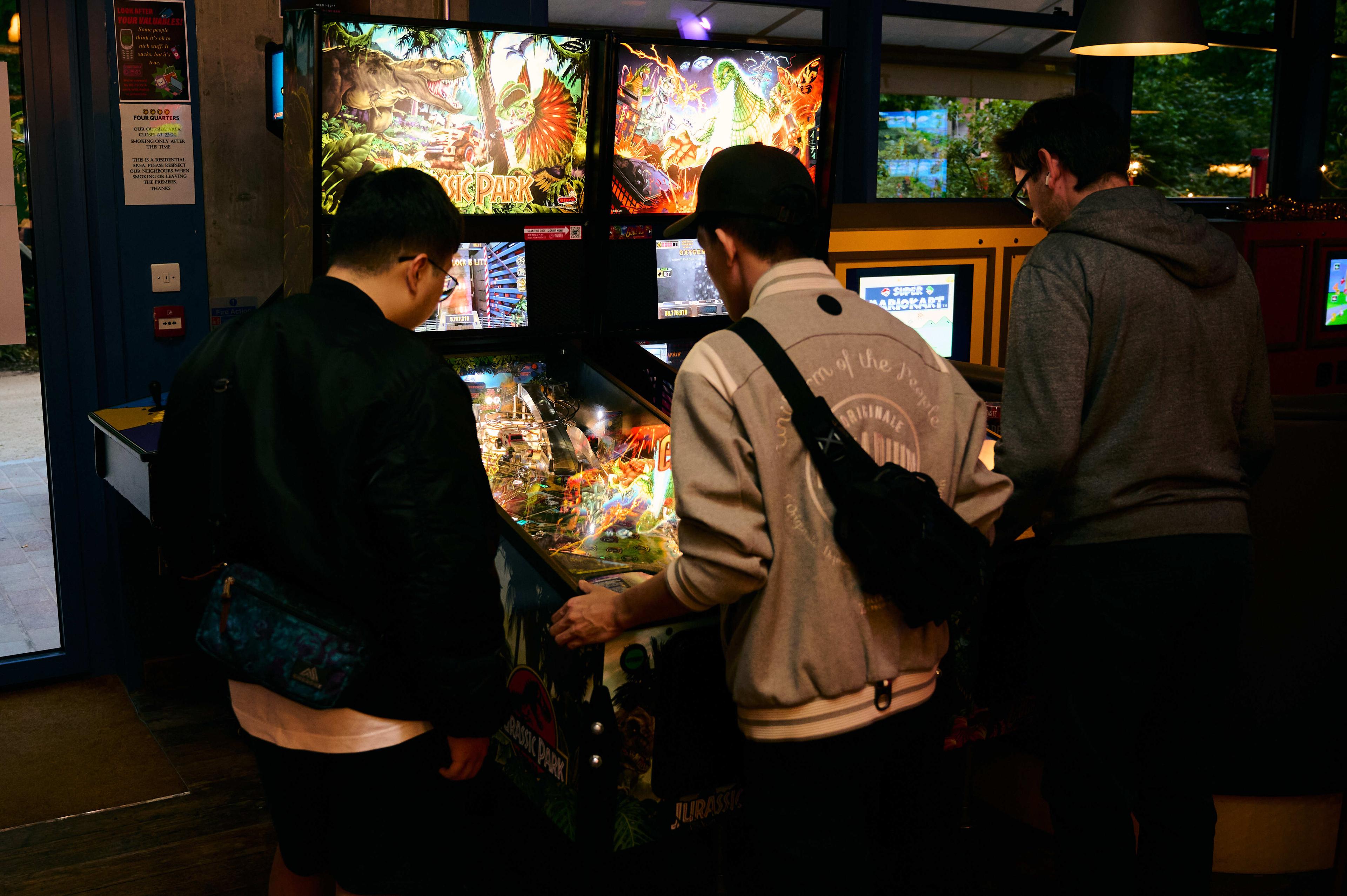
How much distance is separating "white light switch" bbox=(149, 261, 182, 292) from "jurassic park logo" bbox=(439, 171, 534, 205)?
130cm

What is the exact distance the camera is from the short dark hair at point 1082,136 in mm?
2023

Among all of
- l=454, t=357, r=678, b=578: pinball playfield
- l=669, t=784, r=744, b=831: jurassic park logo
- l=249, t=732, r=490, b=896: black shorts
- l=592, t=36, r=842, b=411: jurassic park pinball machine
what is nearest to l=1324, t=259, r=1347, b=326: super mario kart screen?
l=592, t=36, r=842, b=411: jurassic park pinball machine

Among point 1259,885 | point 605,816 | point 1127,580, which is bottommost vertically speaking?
point 1259,885

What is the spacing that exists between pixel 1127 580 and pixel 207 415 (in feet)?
5.20

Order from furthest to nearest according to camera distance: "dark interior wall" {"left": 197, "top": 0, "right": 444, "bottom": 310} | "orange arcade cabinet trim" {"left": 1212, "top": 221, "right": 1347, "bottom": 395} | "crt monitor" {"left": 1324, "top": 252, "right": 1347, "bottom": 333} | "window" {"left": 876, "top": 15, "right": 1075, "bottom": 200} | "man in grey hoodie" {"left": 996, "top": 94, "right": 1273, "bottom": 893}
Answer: "crt monitor" {"left": 1324, "top": 252, "right": 1347, "bottom": 333}, "orange arcade cabinet trim" {"left": 1212, "top": 221, "right": 1347, "bottom": 395}, "window" {"left": 876, "top": 15, "right": 1075, "bottom": 200}, "dark interior wall" {"left": 197, "top": 0, "right": 444, "bottom": 310}, "man in grey hoodie" {"left": 996, "top": 94, "right": 1273, "bottom": 893}

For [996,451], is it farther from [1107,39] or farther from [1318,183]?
[1318,183]

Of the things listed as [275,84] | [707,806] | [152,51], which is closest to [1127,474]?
[707,806]

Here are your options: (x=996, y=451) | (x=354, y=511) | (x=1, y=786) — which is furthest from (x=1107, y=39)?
(x=1, y=786)

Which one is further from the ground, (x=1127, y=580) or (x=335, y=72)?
(x=335, y=72)

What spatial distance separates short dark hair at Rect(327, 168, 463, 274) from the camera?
1.64m

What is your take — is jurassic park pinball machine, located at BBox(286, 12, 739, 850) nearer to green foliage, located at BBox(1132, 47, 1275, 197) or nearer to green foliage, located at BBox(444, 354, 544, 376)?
green foliage, located at BBox(444, 354, 544, 376)

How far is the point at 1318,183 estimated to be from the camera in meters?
6.03

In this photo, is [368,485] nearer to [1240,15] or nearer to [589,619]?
[589,619]

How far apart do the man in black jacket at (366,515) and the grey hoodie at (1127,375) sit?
39.3 inches
